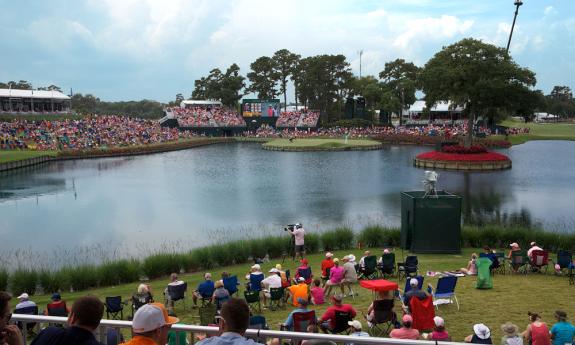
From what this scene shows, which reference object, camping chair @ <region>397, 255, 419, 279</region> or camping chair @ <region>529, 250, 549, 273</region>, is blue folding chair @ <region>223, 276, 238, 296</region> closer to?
camping chair @ <region>397, 255, 419, 279</region>

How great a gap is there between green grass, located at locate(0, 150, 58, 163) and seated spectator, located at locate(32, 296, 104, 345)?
48.9 m

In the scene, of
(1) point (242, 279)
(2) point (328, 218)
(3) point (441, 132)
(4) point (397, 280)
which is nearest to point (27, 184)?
(2) point (328, 218)

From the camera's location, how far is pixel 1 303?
404cm

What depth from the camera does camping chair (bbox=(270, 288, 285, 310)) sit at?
A: 10836 millimetres

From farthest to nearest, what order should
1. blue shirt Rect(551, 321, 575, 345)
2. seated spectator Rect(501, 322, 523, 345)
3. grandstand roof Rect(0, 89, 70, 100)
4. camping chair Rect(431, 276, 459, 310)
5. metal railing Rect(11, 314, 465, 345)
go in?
grandstand roof Rect(0, 89, 70, 100)
camping chair Rect(431, 276, 459, 310)
blue shirt Rect(551, 321, 575, 345)
seated spectator Rect(501, 322, 523, 345)
metal railing Rect(11, 314, 465, 345)

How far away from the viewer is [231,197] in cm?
3194

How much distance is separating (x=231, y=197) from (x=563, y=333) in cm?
2564

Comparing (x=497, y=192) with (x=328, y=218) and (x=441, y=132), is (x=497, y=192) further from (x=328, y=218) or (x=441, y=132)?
(x=441, y=132)

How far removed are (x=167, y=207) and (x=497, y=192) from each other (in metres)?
19.7

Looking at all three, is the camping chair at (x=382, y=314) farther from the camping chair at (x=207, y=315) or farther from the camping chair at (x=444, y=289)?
the camping chair at (x=207, y=315)

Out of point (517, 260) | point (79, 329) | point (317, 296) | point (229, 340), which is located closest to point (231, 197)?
point (517, 260)

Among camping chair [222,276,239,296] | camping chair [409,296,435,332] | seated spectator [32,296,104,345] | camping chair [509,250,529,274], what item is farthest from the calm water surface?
seated spectator [32,296,104,345]

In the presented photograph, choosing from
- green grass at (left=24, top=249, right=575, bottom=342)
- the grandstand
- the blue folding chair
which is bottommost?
green grass at (left=24, top=249, right=575, bottom=342)

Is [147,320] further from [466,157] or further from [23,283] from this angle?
[466,157]
